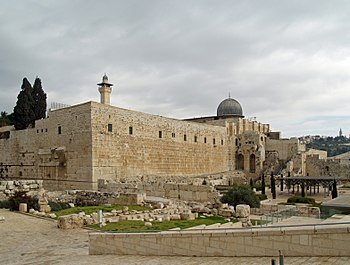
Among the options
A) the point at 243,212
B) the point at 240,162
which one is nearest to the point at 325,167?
the point at 240,162

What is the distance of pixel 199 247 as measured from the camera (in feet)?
23.7

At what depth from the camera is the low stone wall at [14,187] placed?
2032cm

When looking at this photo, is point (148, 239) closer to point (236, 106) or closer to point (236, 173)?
point (236, 173)

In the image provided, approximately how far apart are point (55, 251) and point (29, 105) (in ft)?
89.2

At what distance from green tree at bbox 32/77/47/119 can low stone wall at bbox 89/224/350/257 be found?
2827 centimetres

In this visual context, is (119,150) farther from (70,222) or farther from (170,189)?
(70,222)

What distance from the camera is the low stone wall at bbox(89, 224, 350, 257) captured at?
19.2 ft

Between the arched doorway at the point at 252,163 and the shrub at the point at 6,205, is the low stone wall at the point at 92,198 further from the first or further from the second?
the arched doorway at the point at 252,163

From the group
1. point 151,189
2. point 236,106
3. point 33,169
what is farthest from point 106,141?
point 236,106

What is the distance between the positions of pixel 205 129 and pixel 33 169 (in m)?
15.5

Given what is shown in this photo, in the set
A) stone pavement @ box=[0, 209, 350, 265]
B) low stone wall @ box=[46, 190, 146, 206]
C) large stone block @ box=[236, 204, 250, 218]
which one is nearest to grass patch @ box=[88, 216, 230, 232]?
stone pavement @ box=[0, 209, 350, 265]

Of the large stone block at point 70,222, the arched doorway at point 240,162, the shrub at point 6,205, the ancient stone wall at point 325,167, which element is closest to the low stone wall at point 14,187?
the shrub at point 6,205

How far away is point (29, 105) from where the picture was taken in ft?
110

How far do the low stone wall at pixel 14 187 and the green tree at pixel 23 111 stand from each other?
1278 centimetres
